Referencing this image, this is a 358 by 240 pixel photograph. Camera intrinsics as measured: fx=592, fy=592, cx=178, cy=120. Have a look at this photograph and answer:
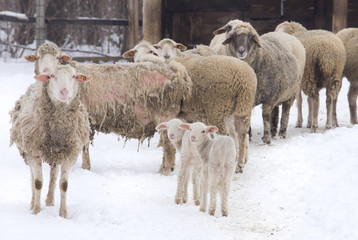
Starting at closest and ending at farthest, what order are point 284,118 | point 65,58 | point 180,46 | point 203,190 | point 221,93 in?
1. point 203,190
2. point 221,93
3. point 65,58
4. point 180,46
5. point 284,118

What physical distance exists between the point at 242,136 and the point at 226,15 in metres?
8.13

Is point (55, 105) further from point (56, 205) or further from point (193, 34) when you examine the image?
point (193, 34)

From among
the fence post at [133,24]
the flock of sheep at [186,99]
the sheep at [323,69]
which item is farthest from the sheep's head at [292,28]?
the fence post at [133,24]

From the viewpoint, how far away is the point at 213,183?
557 centimetres

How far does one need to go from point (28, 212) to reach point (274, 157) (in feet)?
12.2

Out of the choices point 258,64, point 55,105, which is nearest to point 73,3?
point 258,64

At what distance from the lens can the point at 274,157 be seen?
7961 millimetres

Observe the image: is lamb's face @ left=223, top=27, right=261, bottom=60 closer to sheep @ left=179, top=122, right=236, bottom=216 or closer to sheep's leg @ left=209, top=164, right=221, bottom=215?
sheep @ left=179, top=122, right=236, bottom=216

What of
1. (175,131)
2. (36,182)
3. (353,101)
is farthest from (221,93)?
(353,101)

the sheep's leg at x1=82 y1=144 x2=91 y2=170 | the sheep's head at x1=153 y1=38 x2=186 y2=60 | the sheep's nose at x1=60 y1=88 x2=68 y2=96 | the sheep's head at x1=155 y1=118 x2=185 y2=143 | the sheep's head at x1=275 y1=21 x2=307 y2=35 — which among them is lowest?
the sheep's leg at x1=82 y1=144 x2=91 y2=170

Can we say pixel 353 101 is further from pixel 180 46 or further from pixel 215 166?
pixel 215 166

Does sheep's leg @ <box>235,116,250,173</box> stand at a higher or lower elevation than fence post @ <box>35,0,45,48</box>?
lower

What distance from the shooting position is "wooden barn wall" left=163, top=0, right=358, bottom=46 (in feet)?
48.8

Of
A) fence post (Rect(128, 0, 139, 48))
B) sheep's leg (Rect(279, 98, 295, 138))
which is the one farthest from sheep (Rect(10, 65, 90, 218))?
fence post (Rect(128, 0, 139, 48))
